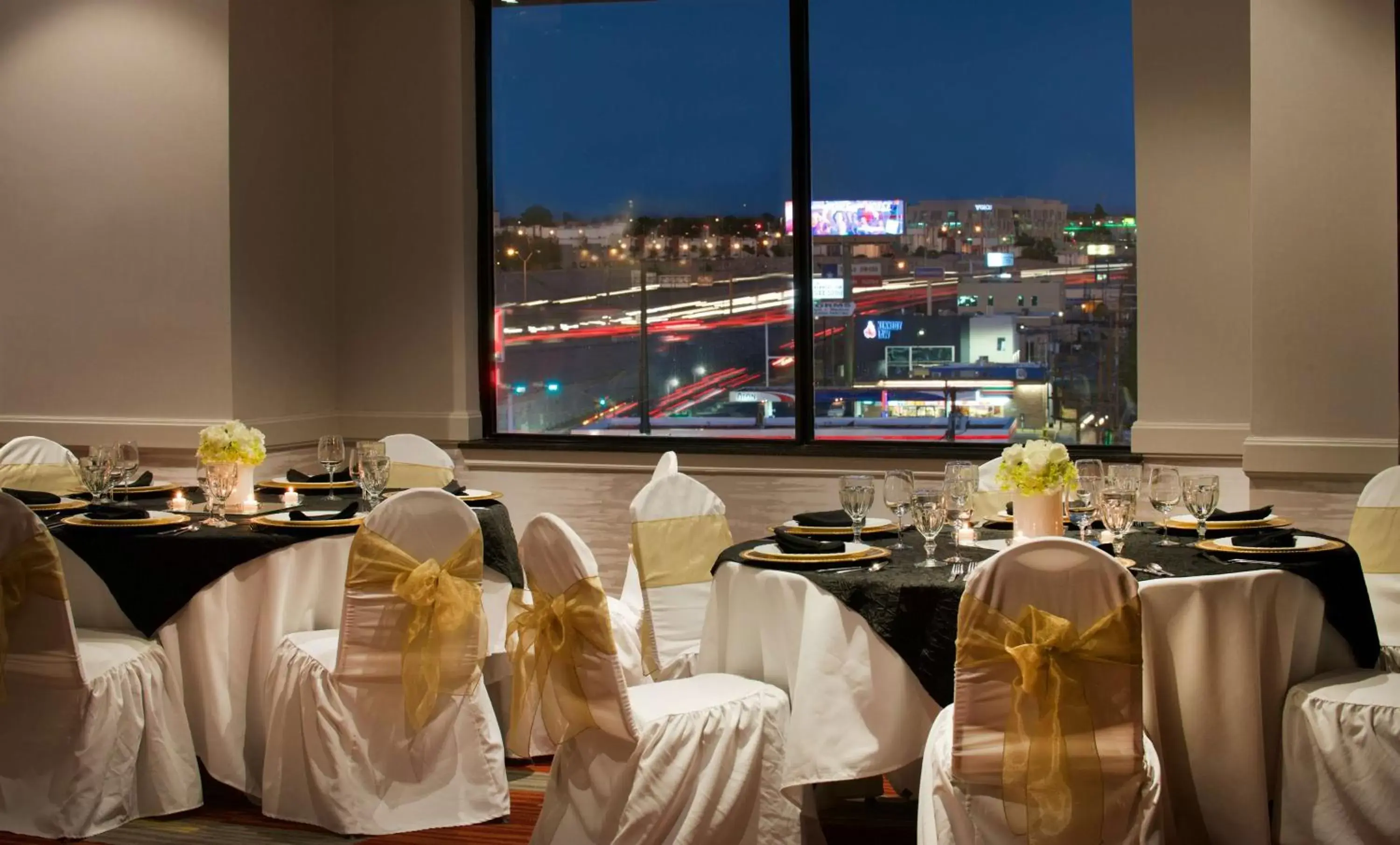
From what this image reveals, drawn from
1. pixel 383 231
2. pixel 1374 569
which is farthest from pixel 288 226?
pixel 1374 569

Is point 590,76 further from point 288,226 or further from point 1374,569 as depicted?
point 1374,569

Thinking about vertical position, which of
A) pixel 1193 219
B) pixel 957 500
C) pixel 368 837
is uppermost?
pixel 1193 219

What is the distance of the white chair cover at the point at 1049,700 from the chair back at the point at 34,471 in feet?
12.4

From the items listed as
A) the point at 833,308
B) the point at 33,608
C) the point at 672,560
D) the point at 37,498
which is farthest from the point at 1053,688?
the point at 833,308

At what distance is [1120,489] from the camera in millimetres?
3453

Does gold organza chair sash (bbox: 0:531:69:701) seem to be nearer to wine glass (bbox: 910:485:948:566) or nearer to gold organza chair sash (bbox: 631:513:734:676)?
gold organza chair sash (bbox: 631:513:734:676)

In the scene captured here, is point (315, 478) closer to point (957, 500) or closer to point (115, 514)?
point (115, 514)

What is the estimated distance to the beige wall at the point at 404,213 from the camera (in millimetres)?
6746

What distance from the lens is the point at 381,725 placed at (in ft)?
12.9

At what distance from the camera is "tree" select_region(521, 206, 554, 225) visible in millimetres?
6965

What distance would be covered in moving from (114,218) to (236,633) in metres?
2.75

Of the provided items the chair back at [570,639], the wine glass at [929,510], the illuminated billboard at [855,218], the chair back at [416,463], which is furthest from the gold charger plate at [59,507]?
the illuminated billboard at [855,218]

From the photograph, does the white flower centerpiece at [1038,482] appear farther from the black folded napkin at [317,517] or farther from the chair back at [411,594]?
the black folded napkin at [317,517]
